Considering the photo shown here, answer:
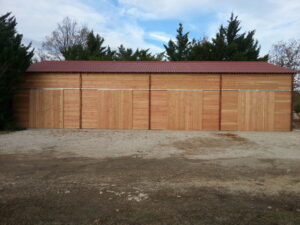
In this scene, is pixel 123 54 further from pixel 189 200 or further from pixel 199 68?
pixel 189 200

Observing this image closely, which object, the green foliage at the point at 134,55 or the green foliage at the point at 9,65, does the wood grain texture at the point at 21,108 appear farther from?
the green foliage at the point at 134,55

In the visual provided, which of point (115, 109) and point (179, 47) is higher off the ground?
point (179, 47)

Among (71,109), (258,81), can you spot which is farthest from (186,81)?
(71,109)

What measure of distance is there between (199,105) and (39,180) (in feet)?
30.1

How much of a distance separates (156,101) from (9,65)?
835 cm

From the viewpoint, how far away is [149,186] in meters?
3.67

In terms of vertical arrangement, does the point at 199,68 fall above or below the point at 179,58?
below

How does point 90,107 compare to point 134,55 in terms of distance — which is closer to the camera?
point 90,107

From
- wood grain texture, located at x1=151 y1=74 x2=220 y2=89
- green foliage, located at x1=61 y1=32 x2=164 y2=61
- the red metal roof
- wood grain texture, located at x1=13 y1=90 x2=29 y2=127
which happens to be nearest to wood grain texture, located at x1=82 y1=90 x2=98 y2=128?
the red metal roof

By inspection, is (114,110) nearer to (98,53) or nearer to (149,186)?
(149,186)

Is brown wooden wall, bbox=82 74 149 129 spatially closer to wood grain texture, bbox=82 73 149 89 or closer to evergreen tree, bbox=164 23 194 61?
wood grain texture, bbox=82 73 149 89

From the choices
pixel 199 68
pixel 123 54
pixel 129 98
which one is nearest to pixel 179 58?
pixel 123 54

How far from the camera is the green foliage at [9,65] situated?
10.2m

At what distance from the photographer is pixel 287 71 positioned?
10758mm
